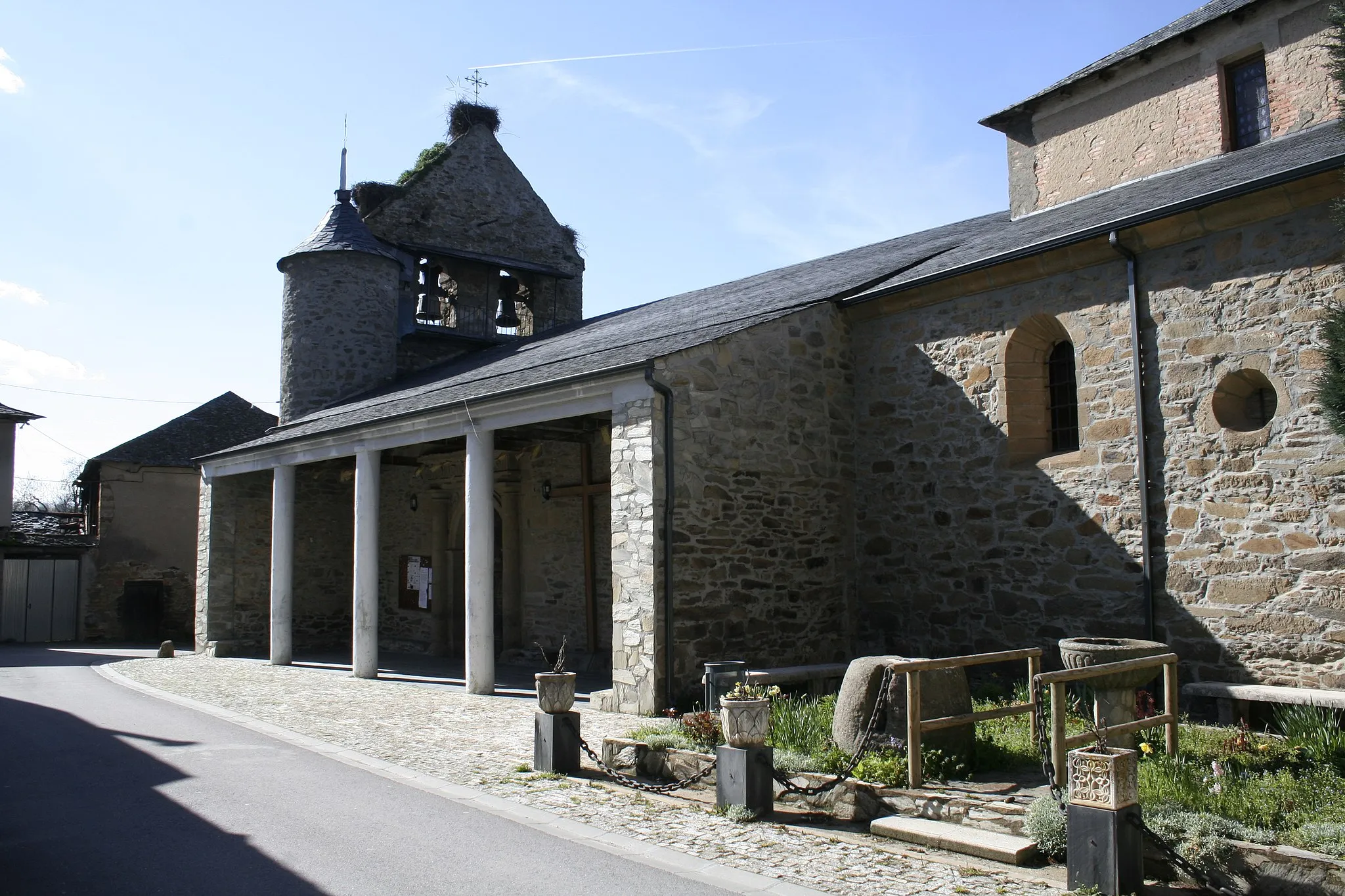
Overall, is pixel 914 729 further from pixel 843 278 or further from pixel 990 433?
pixel 843 278

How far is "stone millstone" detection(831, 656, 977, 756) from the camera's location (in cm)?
702

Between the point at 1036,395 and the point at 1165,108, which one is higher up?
the point at 1165,108

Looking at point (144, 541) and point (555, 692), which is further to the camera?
point (144, 541)

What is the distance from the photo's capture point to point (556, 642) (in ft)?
52.6

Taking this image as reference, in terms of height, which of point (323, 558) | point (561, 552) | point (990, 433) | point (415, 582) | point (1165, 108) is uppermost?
point (1165, 108)

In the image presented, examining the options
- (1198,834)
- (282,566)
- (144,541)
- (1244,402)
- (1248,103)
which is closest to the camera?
(1198,834)

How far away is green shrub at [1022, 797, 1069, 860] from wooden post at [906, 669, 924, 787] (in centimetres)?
97

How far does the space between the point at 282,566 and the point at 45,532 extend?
14.3m

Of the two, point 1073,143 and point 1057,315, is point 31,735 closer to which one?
point 1057,315

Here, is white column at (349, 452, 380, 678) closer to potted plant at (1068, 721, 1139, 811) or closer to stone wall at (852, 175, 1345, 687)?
stone wall at (852, 175, 1345, 687)

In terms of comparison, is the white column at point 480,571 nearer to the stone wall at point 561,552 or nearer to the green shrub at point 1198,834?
the stone wall at point 561,552

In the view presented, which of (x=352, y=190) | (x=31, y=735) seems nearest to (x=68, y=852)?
(x=31, y=735)

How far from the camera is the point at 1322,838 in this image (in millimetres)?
4988

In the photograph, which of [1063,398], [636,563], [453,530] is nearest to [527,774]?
[636,563]
